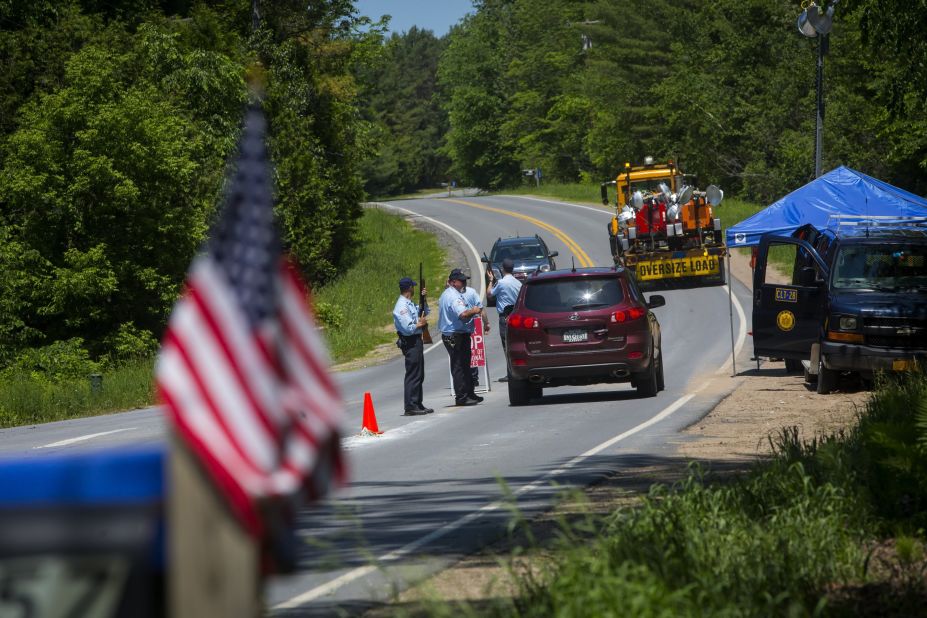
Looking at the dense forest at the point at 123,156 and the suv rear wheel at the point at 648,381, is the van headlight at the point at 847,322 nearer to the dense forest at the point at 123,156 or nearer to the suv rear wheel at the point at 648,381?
the suv rear wheel at the point at 648,381

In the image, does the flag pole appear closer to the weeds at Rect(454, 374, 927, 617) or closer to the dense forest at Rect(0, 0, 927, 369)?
the weeds at Rect(454, 374, 927, 617)

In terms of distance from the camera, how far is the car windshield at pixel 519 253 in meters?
39.7

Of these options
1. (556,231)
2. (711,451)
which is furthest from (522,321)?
(556,231)

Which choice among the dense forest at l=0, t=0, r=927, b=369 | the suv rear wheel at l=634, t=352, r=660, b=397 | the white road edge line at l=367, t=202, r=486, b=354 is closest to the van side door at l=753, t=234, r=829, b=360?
the suv rear wheel at l=634, t=352, r=660, b=397

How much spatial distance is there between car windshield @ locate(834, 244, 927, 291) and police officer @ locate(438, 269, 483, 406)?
519cm

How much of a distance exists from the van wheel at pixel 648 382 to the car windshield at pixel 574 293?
1.08m

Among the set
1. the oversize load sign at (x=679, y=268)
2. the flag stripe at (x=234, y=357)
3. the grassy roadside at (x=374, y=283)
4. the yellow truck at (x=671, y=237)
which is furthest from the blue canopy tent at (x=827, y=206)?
the flag stripe at (x=234, y=357)

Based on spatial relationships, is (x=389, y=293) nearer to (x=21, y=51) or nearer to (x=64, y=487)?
(x=21, y=51)

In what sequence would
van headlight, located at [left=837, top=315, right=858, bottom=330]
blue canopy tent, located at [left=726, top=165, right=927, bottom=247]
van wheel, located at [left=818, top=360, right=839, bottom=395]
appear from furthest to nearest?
1. blue canopy tent, located at [left=726, top=165, right=927, bottom=247]
2. van wheel, located at [left=818, top=360, right=839, bottom=395]
3. van headlight, located at [left=837, top=315, right=858, bottom=330]

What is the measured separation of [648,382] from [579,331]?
1428 mm

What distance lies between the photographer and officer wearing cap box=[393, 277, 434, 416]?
1848 cm

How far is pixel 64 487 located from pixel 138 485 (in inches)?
6.4

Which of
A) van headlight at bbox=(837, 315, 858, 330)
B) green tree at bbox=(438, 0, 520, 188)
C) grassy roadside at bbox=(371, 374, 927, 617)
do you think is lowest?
grassy roadside at bbox=(371, 374, 927, 617)

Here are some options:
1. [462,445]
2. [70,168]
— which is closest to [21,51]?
[70,168]
